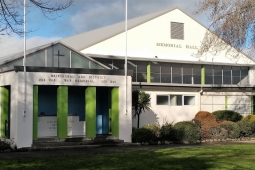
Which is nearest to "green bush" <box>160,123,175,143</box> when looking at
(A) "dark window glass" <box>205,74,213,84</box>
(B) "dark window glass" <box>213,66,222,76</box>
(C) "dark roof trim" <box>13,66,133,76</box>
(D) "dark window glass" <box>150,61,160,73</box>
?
(C) "dark roof trim" <box>13,66,133,76</box>

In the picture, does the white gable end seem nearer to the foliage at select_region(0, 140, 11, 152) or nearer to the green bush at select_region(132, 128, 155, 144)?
the green bush at select_region(132, 128, 155, 144)

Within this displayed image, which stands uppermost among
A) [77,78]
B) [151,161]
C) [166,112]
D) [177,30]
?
[177,30]

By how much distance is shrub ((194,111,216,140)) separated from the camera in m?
24.7

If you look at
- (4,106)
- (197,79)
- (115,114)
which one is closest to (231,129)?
(115,114)

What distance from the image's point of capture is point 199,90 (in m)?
30.2

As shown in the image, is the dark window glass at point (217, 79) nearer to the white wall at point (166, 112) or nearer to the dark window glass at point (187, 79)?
the dark window glass at point (187, 79)

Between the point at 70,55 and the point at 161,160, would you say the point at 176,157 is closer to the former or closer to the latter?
the point at 161,160

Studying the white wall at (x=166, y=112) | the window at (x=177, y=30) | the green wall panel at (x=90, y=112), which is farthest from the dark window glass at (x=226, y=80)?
the green wall panel at (x=90, y=112)

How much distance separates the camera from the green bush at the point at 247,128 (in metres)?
26.1

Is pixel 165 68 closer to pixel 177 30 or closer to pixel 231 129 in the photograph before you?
pixel 177 30

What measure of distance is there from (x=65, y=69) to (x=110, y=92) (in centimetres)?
331

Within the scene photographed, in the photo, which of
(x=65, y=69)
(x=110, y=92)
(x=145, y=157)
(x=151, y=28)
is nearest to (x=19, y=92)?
(x=65, y=69)

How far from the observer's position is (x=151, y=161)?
A: 50.4 ft

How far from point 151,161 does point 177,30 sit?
2265 centimetres
